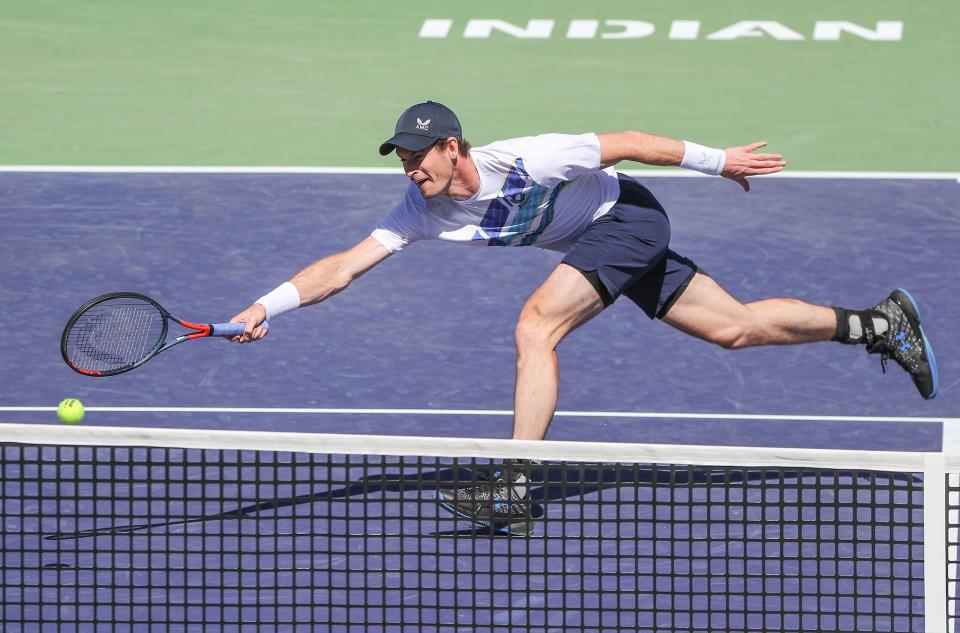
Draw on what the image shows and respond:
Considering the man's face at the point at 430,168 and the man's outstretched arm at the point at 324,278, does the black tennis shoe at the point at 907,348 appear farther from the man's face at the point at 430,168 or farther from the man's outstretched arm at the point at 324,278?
the man's outstretched arm at the point at 324,278

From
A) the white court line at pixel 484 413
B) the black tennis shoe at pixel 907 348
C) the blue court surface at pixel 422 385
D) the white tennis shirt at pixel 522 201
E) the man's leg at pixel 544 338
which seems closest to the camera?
the blue court surface at pixel 422 385

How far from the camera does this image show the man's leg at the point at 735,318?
8398 millimetres

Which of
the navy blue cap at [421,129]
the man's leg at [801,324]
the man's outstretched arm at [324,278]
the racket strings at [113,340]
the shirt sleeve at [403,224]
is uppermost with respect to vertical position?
the navy blue cap at [421,129]

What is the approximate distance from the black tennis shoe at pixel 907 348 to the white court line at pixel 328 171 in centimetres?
418

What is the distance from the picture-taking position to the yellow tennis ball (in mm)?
8414

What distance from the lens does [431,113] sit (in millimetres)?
7652

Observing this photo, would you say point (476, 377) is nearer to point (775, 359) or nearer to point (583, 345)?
point (583, 345)

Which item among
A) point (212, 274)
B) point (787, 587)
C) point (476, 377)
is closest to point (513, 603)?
point (787, 587)

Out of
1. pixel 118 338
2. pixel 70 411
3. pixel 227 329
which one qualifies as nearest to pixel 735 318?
pixel 227 329

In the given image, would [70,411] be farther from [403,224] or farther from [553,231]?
[553,231]

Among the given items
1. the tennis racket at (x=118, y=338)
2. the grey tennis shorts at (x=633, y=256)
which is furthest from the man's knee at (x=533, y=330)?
the tennis racket at (x=118, y=338)

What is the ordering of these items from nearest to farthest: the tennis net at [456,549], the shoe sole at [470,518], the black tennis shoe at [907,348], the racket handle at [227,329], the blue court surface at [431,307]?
the tennis net at [456,549]
the shoe sole at [470,518]
the racket handle at [227,329]
the black tennis shoe at [907,348]
the blue court surface at [431,307]

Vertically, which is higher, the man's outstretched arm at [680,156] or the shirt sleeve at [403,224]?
the man's outstretched arm at [680,156]

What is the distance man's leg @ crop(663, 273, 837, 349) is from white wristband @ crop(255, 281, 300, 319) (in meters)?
1.76
